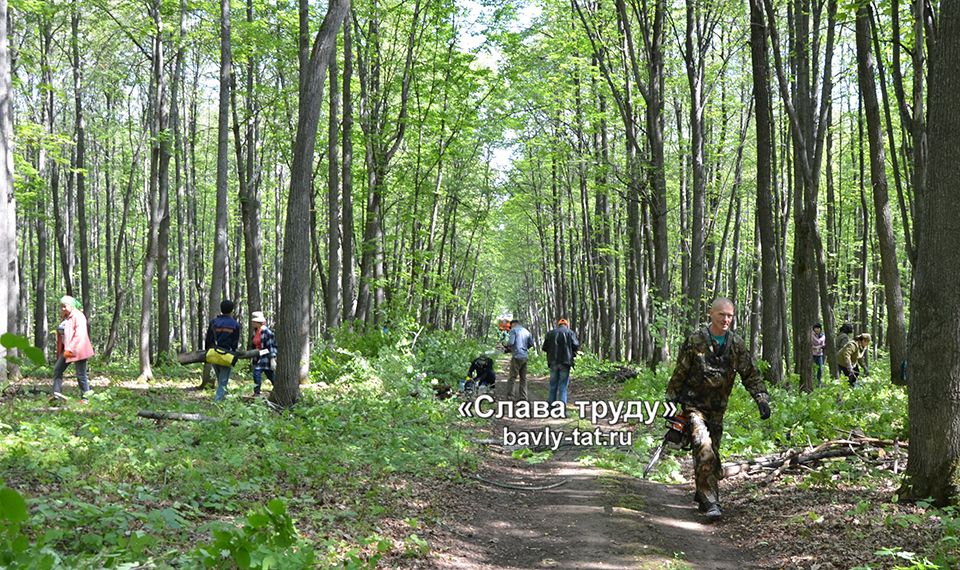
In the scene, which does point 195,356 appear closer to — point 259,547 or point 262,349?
point 262,349

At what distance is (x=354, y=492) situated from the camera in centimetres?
720

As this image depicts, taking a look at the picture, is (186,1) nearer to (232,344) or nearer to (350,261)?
(350,261)

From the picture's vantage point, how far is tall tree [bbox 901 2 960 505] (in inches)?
234

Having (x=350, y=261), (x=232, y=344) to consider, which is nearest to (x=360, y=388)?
(x=232, y=344)

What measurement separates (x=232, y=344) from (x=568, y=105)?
16969mm

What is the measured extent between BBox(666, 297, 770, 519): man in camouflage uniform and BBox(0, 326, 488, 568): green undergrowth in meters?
2.76

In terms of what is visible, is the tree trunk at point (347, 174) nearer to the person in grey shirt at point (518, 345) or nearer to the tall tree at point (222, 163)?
the tall tree at point (222, 163)

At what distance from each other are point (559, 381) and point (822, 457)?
7344mm

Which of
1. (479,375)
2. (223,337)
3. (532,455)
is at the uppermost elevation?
(223,337)

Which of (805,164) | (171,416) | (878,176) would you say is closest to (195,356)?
(171,416)

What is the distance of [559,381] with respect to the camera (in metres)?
15.3

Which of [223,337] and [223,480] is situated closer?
[223,480]

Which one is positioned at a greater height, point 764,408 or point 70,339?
point 70,339

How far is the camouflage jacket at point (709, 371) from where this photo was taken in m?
7.49
